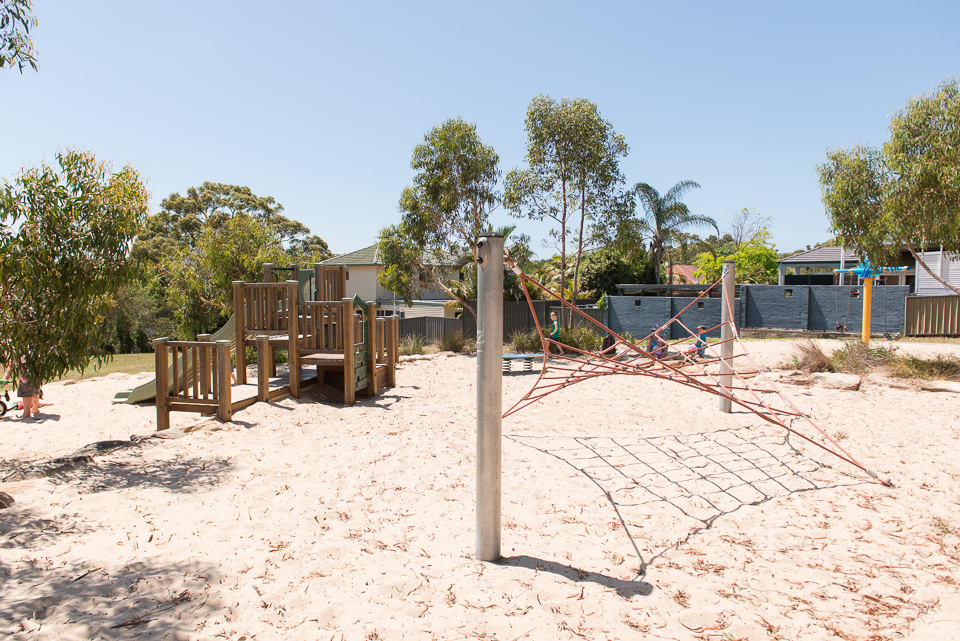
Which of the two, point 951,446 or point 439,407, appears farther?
point 439,407

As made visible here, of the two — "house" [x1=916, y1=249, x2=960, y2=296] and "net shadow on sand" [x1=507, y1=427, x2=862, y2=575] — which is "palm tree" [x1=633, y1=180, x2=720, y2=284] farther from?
"net shadow on sand" [x1=507, y1=427, x2=862, y2=575]

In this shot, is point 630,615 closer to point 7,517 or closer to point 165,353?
point 7,517

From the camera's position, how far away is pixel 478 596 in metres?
3.28

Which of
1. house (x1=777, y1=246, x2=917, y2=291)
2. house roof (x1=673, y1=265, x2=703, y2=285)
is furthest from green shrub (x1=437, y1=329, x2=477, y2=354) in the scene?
house roof (x1=673, y1=265, x2=703, y2=285)

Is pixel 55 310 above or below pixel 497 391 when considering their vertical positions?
above

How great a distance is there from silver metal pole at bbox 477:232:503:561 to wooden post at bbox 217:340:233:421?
532 cm

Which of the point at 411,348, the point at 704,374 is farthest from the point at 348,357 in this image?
the point at 411,348

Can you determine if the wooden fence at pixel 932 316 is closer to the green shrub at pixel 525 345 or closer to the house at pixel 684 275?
the green shrub at pixel 525 345

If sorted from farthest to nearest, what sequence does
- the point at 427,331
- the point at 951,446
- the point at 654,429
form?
the point at 427,331, the point at 654,429, the point at 951,446

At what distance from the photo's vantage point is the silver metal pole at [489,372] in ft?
11.9

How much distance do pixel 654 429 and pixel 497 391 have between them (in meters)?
4.19

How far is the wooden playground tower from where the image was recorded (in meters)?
8.16

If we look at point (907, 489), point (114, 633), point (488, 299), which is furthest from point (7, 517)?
point (907, 489)

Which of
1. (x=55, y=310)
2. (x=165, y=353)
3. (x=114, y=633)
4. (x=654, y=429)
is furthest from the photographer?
(x=165, y=353)
